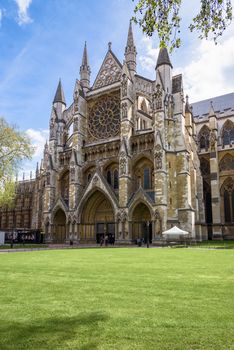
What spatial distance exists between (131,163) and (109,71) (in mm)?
15619

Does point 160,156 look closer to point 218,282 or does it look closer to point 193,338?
point 218,282

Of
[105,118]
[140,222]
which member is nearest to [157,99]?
[105,118]

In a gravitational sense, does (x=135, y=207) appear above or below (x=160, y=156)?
below

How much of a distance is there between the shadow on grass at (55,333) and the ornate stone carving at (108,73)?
1492 inches

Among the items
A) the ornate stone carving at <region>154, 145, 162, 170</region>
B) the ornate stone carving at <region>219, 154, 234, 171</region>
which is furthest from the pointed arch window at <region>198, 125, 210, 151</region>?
the ornate stone carving at <region>154, 145, 162, 170</region>

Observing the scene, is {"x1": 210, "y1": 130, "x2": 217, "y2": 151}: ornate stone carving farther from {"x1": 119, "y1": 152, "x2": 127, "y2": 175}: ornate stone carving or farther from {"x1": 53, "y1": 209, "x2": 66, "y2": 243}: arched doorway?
{"x1": 53, "y1": 209, "x2": 66, "y2": 243}: arched doorway

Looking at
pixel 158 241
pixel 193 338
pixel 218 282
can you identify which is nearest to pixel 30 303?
pixel 193 338

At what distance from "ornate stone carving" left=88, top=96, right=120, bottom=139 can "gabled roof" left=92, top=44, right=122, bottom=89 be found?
2838 mm

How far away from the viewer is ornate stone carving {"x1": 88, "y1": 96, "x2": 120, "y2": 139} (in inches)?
1471

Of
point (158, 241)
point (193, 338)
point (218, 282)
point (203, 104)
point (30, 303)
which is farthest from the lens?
point (203, 104)

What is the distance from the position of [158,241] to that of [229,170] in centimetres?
1784

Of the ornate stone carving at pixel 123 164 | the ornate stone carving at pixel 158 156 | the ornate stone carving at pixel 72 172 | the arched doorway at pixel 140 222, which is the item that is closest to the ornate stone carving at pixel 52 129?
the ornate stone carving at pixel 72 172

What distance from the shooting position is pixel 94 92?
3966 centimetres

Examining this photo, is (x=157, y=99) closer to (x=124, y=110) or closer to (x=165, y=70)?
(x=124, y=110)
